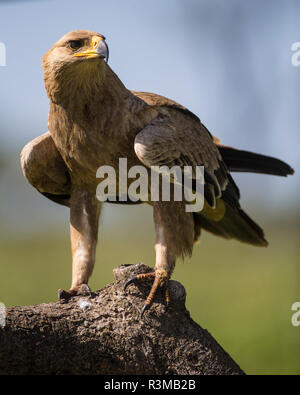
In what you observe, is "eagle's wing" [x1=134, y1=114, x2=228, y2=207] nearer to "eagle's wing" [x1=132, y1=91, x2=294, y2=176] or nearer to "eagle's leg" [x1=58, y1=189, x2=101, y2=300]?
"eagle's wing" [x1=132, y1=91, x2=294, y2=176]

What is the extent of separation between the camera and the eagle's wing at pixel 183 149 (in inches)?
151

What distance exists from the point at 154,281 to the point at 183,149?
99 cm

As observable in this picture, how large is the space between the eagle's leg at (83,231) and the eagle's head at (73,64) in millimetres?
808

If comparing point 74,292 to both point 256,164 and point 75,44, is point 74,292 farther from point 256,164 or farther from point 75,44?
point 256,164

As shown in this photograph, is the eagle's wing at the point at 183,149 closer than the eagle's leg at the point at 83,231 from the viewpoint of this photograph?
Yes

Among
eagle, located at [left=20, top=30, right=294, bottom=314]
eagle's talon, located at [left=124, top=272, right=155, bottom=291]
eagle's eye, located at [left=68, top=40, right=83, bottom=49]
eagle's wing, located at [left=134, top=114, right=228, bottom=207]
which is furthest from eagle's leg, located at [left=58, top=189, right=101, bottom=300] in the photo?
eagle's eye, located at [left=68, top=40, right=83, bottom=49]

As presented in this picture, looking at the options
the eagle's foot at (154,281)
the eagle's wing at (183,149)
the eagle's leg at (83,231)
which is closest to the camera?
the eagle's foot at (154,281)

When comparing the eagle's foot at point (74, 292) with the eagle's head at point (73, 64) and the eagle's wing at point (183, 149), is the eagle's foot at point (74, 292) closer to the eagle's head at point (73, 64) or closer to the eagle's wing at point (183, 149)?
the eagle's wing at point (183, 149)

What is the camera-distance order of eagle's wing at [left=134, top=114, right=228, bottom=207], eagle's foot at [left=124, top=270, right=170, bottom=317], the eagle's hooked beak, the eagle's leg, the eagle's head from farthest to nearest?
the eagle's leg, eagle's wing at [left=134, top=114, right=228, bottom=207], the eagle's head, the eagle's hooked beak, eagle's foot at [left=124, top=270, right=170, bottom=317]

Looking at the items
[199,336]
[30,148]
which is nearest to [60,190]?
[30,148]

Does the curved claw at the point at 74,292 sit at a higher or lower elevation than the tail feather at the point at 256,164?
lower

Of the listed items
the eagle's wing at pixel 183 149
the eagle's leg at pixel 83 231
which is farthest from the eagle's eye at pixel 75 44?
the eagle's leg at pixel 83 231

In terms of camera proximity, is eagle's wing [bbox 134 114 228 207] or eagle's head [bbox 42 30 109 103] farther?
eagle's wing [bbox 134 114 228 207]

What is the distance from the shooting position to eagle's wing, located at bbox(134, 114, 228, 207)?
151 inches
